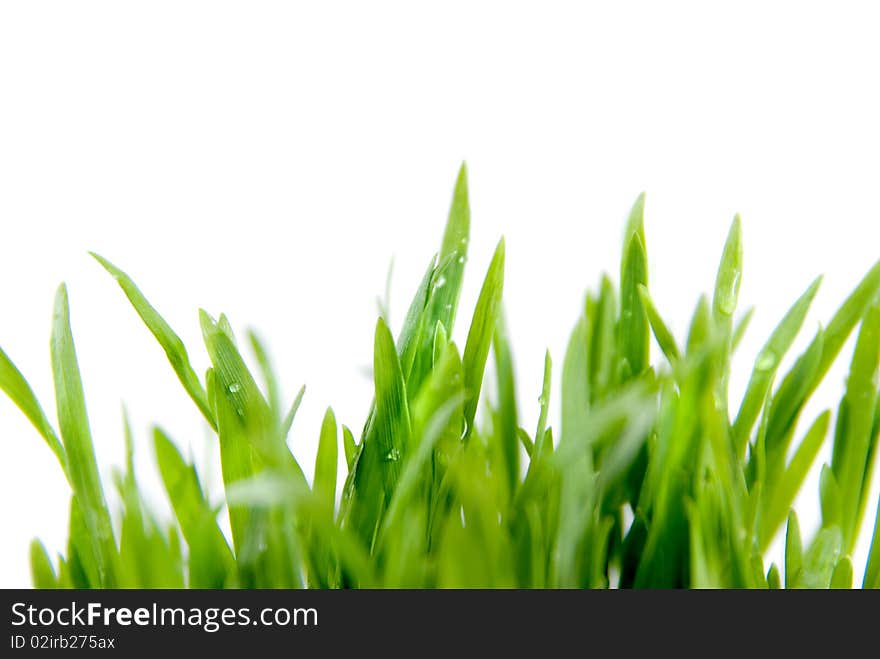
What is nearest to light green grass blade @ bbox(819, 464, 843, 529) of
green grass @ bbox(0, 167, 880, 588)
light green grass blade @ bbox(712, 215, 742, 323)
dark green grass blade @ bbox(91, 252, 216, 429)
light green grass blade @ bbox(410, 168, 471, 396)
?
green grass @ bbox(0, 167, 880, 588)

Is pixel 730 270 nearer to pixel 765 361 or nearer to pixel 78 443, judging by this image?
pixel 765 361

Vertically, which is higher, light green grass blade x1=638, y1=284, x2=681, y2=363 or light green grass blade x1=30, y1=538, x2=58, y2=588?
light green grass blade x1=638, y1=284, x2=681, y2=363

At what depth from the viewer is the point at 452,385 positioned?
1.47ft

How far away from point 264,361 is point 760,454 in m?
0.25

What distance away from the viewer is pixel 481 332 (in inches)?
19.6

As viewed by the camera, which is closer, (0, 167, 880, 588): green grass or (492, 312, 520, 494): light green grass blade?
(0, 167, 880, 588): green grass

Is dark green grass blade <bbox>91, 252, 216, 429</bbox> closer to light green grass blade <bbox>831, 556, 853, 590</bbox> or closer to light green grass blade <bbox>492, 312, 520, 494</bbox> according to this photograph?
light green grass blade <bbox>492, 312, 520, 494</bbox>

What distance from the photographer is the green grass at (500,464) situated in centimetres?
42

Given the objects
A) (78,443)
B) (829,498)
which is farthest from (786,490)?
(78,443)

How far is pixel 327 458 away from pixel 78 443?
0.12 m

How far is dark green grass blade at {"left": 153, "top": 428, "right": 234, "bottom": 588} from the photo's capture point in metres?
0.46

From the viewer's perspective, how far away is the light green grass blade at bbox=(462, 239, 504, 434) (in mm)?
496

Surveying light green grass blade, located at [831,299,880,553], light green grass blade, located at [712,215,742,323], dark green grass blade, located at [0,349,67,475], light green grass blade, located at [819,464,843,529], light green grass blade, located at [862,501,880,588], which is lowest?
light green grass blade, located at [862,501,880,588]
